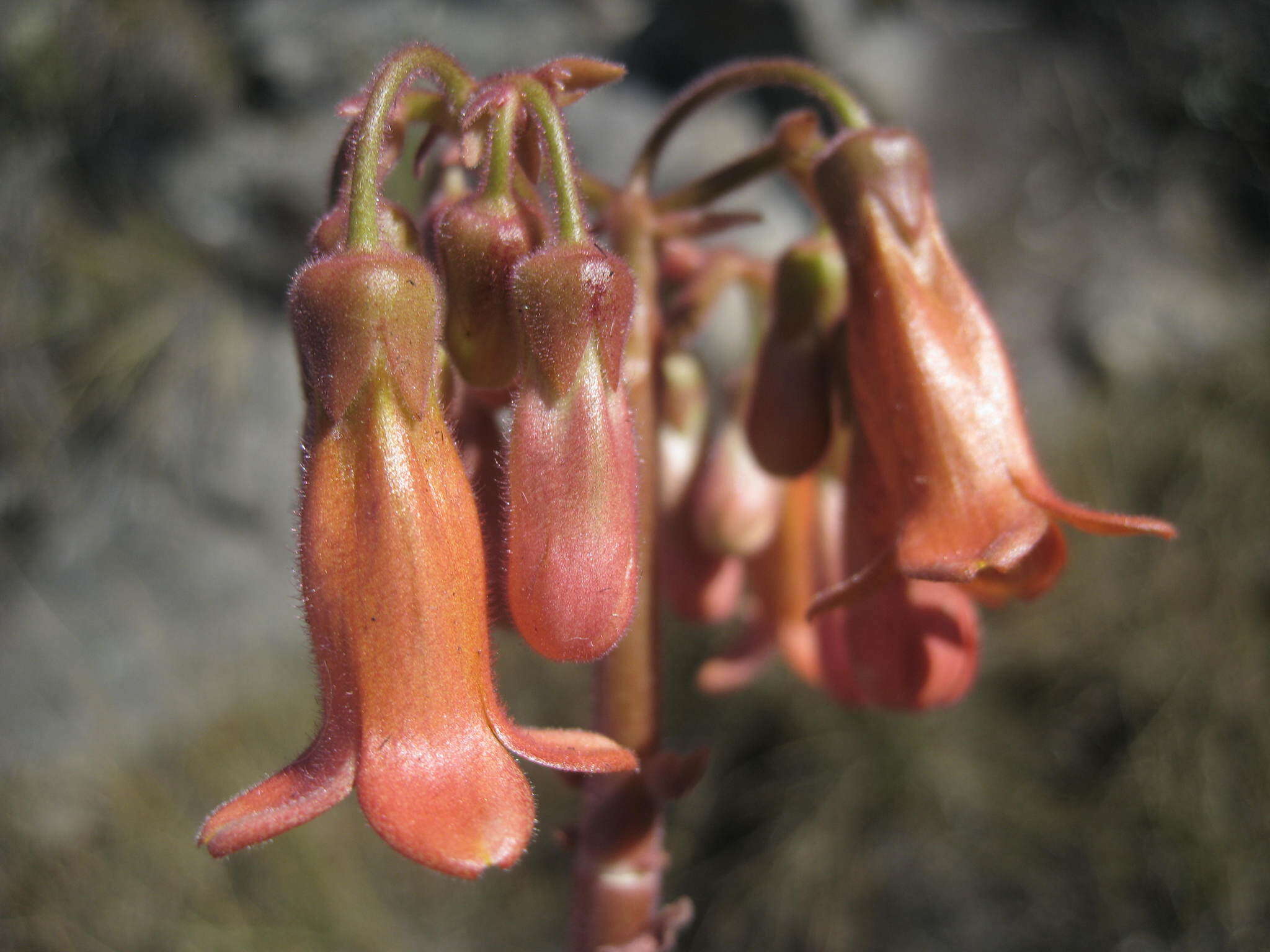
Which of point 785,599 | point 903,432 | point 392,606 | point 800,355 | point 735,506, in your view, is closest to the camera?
point 392,606

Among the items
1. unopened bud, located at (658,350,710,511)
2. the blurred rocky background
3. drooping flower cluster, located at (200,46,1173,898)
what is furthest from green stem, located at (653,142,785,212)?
the blurred rocky background

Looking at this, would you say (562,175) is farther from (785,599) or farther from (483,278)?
(785,599)

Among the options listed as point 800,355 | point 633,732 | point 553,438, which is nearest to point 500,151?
point 553,438

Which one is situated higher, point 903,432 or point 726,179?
point 726,179

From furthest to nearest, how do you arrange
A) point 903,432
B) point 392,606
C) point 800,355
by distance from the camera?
point 800,355 → point 903,432 → point 392,606

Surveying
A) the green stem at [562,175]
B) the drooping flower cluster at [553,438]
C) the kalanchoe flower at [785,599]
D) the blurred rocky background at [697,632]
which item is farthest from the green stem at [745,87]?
the blurred rocky background at [697,632]

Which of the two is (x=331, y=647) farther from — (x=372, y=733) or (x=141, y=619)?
(x=141, y=619)

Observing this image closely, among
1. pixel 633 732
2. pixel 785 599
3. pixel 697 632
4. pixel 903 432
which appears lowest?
pixel 697 632
